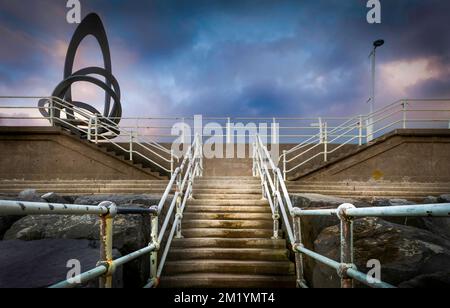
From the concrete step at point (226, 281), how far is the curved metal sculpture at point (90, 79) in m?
8.38

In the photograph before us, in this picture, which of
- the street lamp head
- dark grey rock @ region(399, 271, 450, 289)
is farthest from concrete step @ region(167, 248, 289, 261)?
the street lamp head

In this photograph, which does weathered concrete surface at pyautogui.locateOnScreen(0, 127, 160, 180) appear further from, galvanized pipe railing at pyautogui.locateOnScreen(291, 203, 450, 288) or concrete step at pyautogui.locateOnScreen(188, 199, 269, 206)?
galvanized pipe railing at pyautogui.locateOnScreen(291, 203, 450, 288)

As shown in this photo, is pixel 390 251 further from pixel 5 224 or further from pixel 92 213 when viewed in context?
pixel 5 224

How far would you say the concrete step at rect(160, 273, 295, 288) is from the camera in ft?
12.6

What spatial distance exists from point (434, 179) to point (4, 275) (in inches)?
395

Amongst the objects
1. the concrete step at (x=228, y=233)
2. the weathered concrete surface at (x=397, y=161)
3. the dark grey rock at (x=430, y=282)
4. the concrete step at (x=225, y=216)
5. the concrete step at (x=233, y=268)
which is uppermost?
the weathered concrete surface at (x=397, y=161)

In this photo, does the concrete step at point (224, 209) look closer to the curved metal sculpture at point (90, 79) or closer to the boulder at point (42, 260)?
the boulder at point (42, 260)

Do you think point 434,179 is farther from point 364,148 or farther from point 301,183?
point 301,183

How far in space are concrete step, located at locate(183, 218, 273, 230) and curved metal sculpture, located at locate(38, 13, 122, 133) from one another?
7185 mm

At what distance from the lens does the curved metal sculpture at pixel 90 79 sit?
11.8m

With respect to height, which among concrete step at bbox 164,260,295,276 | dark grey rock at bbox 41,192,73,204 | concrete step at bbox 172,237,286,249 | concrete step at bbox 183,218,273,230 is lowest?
concrete step at bbox 164,260,295,276

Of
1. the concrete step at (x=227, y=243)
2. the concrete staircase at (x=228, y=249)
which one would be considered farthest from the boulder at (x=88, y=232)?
the concrete step at (x=227, y=243)

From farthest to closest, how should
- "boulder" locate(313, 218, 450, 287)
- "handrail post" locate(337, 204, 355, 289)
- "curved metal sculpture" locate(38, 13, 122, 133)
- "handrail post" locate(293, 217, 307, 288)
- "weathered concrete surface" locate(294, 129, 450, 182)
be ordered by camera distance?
"curved metal sculpture" locate(38, 13, 122, 133) → "weathered concrete surface" locate(294, 129, 450, 182) → "handrail post" locate(293, 217, 307, 288) → "boulder" locate(313, 218, 450, 287) → "handrail post" locate(337, 204, 355, 289)
